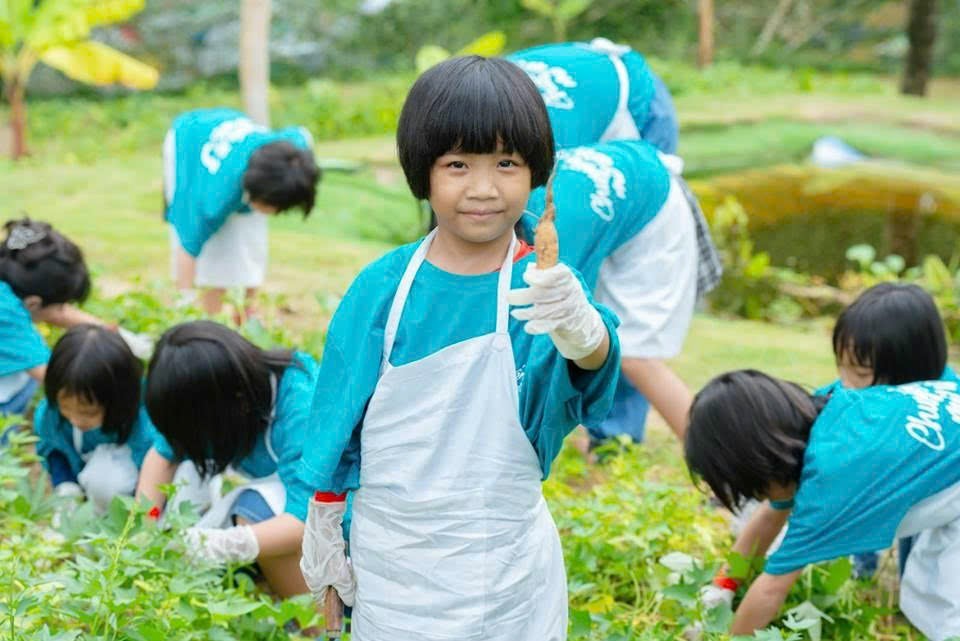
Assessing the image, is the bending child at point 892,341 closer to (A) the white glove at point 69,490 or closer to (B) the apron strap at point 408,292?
(B) the apron strap at point 408,292

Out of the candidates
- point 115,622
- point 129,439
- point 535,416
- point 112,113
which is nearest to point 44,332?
point 129,439

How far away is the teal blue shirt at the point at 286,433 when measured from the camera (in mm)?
2715

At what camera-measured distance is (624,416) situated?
381cm

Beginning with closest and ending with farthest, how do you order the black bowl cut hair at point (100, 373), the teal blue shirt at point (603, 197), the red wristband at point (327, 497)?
the red wristband at point (327, 497), the black bowl cut hair at point (100, 373), the teal blue shirt at point (603, 197)

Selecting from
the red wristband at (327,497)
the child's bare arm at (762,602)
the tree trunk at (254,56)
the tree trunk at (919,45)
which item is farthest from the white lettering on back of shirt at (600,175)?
the tree trunk at (919,45)

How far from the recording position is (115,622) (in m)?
2.15

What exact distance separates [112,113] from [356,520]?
1020 cm

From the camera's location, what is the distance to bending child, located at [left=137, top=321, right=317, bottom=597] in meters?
2.64

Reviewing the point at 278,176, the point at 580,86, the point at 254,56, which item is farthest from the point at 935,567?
the point at 254,56

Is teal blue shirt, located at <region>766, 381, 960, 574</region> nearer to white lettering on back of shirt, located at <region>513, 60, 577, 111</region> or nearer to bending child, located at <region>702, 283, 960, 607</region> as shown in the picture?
bending child, located at <region>702, 283, 960, 607</region>

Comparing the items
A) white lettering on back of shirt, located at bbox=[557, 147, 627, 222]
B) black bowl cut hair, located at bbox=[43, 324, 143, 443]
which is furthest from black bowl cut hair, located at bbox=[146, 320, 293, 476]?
white lettering on back of shirt, located at bbox=[557, 147, 627, 222]

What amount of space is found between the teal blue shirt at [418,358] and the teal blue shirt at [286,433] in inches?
32.2

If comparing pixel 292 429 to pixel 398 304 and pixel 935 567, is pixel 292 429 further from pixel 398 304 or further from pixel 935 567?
pixel 935 567

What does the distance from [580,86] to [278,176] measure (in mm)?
1206
